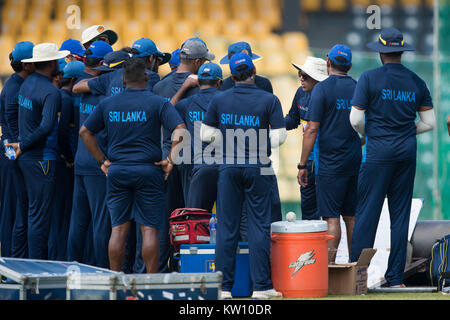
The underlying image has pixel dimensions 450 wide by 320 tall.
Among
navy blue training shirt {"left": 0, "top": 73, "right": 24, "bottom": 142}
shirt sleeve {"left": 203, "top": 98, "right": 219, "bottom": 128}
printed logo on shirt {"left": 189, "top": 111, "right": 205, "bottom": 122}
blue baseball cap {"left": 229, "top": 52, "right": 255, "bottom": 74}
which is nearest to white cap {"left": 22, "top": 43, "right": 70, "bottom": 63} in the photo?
navy blue training shirt {"left": 0, "top": 73, "right": 24, "bottom": 142}

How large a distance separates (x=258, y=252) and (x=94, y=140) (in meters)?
1.58

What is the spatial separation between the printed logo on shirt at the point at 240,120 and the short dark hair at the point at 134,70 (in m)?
0.72

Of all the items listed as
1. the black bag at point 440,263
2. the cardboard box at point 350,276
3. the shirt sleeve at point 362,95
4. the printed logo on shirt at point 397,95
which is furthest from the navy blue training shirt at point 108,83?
the black bag at point 440,263

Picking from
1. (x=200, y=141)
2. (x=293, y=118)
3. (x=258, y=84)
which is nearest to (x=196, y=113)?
(x=200, y=141)

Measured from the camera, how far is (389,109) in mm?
7465

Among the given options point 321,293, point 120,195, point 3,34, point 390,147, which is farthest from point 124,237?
point 3,34

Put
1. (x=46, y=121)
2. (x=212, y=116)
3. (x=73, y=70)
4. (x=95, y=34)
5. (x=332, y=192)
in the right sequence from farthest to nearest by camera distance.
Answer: (x=95, y=34)
(x=73, y=70)
(x=46, y=121)
(x=332, y=192)
(x=212, y=116)

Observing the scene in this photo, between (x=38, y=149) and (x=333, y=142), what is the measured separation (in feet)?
8.53

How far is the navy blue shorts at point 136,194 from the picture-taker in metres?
6.98

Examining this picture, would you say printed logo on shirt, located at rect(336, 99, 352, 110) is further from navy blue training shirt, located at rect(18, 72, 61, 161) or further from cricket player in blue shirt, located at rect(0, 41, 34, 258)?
cricket player in blue shirt, located at rect(0, 41, 34, 258)

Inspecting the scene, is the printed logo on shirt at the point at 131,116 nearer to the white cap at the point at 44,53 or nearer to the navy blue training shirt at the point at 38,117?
the navy blue training shirt at the point at 38,117

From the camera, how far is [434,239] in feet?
27.1

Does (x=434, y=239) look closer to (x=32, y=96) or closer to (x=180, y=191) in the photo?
(x=180, y=191)

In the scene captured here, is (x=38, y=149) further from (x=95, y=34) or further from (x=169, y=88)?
(x=95, y=34)
